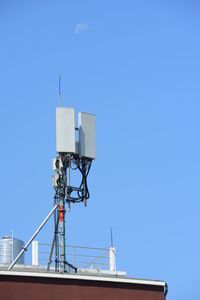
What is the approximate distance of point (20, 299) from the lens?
36.7 m

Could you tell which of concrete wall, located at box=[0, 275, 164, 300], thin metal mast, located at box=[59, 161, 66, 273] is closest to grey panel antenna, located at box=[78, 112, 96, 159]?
thin metal mast, located at box=[59, 161, 66, 273]

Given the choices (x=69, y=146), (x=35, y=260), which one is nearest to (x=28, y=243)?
(x=35, y=260)

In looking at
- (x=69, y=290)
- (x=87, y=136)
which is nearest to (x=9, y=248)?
(x=69, y=290)

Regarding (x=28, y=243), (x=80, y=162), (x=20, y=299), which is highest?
(x=80, y=162)

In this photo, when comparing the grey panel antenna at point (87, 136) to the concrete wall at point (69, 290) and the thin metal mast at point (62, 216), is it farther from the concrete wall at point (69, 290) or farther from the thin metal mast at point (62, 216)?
the concrete wall at point (69, 290)

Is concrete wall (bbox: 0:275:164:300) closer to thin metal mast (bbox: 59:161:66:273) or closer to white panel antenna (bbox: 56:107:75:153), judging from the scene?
thin metal mast (bbox: 59:161:66:273)

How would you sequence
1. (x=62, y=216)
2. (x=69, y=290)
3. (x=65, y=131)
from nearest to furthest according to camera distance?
1. (x=69, y=290)
2. (x=62, y=216)
3. (x=65, y=131)

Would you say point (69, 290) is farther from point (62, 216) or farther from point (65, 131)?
point (65, 131)

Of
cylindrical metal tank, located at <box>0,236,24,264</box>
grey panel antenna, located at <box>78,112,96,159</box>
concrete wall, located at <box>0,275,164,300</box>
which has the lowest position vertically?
concrete wall, located at <box>0,275,164,300</box>

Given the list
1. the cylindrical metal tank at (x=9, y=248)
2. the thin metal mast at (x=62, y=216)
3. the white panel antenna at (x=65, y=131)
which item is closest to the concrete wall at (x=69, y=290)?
the thin metal mast at (x=62, y=216)

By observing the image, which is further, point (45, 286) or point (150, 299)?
point (150, 299)

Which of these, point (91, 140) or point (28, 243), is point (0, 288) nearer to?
point (28, 243)

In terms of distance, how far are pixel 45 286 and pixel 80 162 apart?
6.35 meters

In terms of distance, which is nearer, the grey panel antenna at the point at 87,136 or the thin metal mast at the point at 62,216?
the thin metal mast at the point at 62,216
